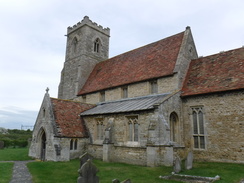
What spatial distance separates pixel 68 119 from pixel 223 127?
1243cm

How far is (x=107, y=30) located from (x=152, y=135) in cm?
2334

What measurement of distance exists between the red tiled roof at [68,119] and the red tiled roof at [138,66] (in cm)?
426

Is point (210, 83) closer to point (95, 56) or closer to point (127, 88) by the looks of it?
point (127, 88)

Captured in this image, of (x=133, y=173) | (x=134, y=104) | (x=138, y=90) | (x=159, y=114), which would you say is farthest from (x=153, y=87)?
(x=133, y=173)

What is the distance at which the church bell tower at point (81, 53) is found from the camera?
27.4m

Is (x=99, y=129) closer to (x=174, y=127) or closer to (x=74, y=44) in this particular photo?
A: (x=174, y=127)

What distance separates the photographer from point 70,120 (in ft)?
59.3

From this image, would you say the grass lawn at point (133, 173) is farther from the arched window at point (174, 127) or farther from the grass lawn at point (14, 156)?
the grass lawn at point (14, 156)

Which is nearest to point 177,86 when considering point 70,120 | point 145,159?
point 145,159

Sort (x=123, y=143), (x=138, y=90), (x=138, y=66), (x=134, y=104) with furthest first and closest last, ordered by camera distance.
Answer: (x=138, y=66) < (x=138, y=90) < (x=134, y=104) < (x=123, y=143)

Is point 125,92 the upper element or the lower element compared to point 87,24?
lower

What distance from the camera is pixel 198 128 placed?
1512 cm

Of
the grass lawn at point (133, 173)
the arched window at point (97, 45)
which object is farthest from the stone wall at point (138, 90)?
the arched window at point (97, 45)

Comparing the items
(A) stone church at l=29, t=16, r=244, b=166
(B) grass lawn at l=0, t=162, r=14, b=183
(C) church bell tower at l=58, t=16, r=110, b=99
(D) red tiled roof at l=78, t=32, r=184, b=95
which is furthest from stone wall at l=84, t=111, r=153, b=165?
(C) church bell tower at l=58, t=16, r=110, b=99
